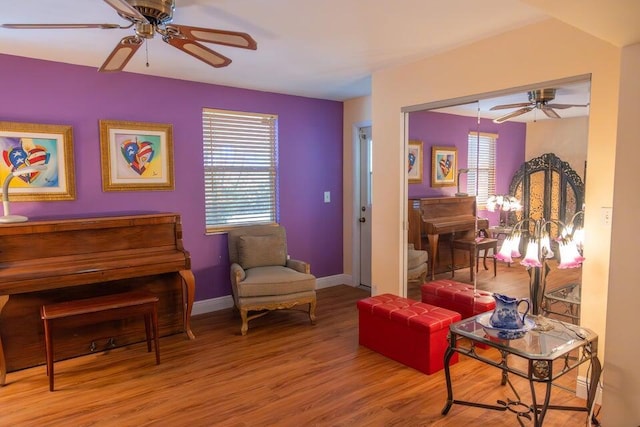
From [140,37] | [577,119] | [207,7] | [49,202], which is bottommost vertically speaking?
[49,202]

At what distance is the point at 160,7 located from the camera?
205 cm

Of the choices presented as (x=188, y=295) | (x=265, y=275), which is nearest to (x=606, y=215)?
(x=265, y=275)

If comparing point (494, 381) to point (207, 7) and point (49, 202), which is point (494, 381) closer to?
point (207, 7)

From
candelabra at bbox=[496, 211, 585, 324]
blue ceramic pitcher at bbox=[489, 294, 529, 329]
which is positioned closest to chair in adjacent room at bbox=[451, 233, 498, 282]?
candelabra at bbox=[496, 211, 585, 324]

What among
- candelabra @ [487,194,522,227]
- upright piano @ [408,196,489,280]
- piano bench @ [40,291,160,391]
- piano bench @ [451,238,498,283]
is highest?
candelabra @ [487,194,522,227]

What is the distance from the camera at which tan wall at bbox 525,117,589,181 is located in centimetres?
255

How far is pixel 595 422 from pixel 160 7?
325cm

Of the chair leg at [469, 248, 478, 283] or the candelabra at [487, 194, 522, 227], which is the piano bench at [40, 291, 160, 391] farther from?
the candelabra at [487, 194, 522, 227]

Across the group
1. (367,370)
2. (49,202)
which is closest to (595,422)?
(367,370)

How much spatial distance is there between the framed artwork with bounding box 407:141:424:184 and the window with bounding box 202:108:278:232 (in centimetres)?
164

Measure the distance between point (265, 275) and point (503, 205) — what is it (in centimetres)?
216

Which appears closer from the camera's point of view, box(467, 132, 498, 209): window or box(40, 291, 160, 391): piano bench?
box(40, 291, 160, 391): piano bench

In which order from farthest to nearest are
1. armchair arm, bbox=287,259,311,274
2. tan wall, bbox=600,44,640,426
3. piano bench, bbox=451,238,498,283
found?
armchair arm, bbox=287,259,311,274, piano bench, bbox=451,238,498,283, tan wall, bbox=600,44,640,426

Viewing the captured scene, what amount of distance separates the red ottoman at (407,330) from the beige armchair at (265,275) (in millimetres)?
712
